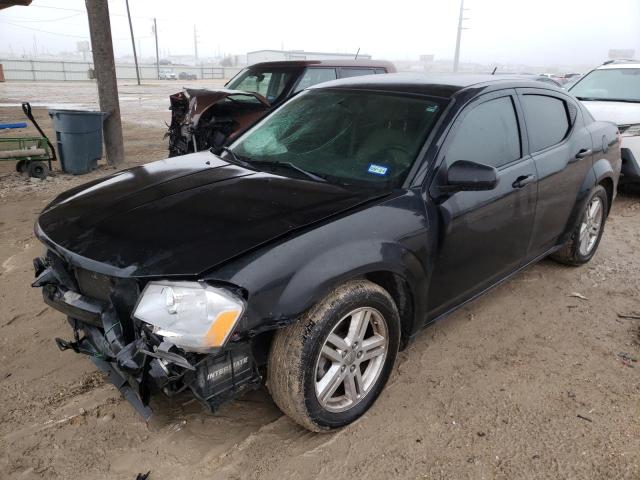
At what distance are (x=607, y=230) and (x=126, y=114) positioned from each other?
15.7 m

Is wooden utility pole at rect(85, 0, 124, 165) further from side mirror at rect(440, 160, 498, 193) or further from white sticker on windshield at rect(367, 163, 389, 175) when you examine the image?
side mirror at rect(440, 160, 498, 193)

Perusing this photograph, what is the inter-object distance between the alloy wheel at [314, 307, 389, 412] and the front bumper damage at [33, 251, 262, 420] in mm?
351

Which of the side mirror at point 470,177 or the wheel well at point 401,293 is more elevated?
the side mirror at point 470,177

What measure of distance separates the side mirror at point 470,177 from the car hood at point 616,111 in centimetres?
539

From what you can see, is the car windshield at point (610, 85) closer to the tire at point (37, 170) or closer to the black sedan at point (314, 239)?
the black sedan at point (314, 239)

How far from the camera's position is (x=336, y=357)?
2.41 metres

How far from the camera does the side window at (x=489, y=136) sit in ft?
9.47

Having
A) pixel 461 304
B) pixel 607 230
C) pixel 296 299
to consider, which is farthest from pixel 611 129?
pixel 296 299

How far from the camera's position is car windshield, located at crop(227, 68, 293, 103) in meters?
7.98

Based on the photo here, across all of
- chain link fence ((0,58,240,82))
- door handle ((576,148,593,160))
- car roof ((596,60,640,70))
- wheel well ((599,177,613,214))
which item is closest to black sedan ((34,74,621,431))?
door handle ((576,148,593,160))

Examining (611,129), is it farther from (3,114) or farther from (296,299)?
(3,114)

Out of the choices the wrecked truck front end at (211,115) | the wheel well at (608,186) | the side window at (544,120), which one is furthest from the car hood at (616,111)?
the wrecked truck front end at (211,115)

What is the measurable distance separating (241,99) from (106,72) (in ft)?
7.53

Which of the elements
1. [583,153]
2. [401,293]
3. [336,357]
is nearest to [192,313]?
[336,357]
